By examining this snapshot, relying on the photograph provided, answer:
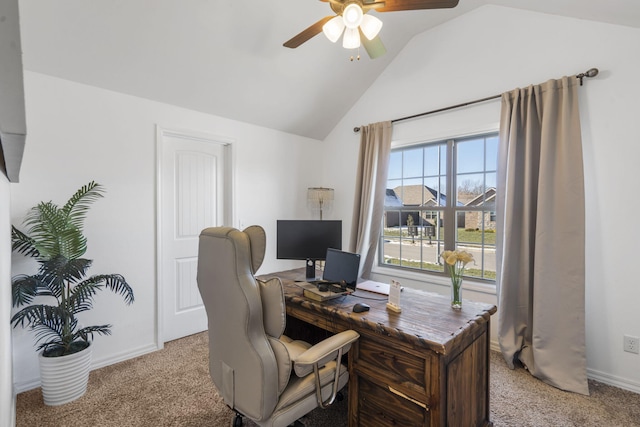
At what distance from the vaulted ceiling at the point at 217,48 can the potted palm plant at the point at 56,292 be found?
105cm

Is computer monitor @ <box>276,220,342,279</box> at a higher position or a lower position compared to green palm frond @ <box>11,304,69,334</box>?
higher

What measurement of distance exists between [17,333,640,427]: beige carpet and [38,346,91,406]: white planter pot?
6cm

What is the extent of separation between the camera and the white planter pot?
6.41 ft

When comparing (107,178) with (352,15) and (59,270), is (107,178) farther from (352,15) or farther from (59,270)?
(352,15)

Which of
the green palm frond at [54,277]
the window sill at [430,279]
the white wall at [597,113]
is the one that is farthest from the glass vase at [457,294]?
the green palm frond at [54,277]

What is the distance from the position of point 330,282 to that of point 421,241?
192 cm

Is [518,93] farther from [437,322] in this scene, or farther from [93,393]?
[93,393]

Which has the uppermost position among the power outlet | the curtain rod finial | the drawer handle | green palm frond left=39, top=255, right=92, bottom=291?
the curtain rod finial

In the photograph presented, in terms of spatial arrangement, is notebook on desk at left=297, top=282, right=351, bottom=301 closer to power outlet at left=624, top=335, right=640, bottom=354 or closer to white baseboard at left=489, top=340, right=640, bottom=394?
white baseboard at left=489, top=340, right=640, bottom=394

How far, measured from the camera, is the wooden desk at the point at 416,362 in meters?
1.27

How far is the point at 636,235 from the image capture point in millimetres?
2135

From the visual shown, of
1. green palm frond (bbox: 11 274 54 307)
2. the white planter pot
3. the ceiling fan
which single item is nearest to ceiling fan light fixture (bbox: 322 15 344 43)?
the ceiling fan

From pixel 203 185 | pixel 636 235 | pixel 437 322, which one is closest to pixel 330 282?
pixel 437 322

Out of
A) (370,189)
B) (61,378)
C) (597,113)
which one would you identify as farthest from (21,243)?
(597,113)
